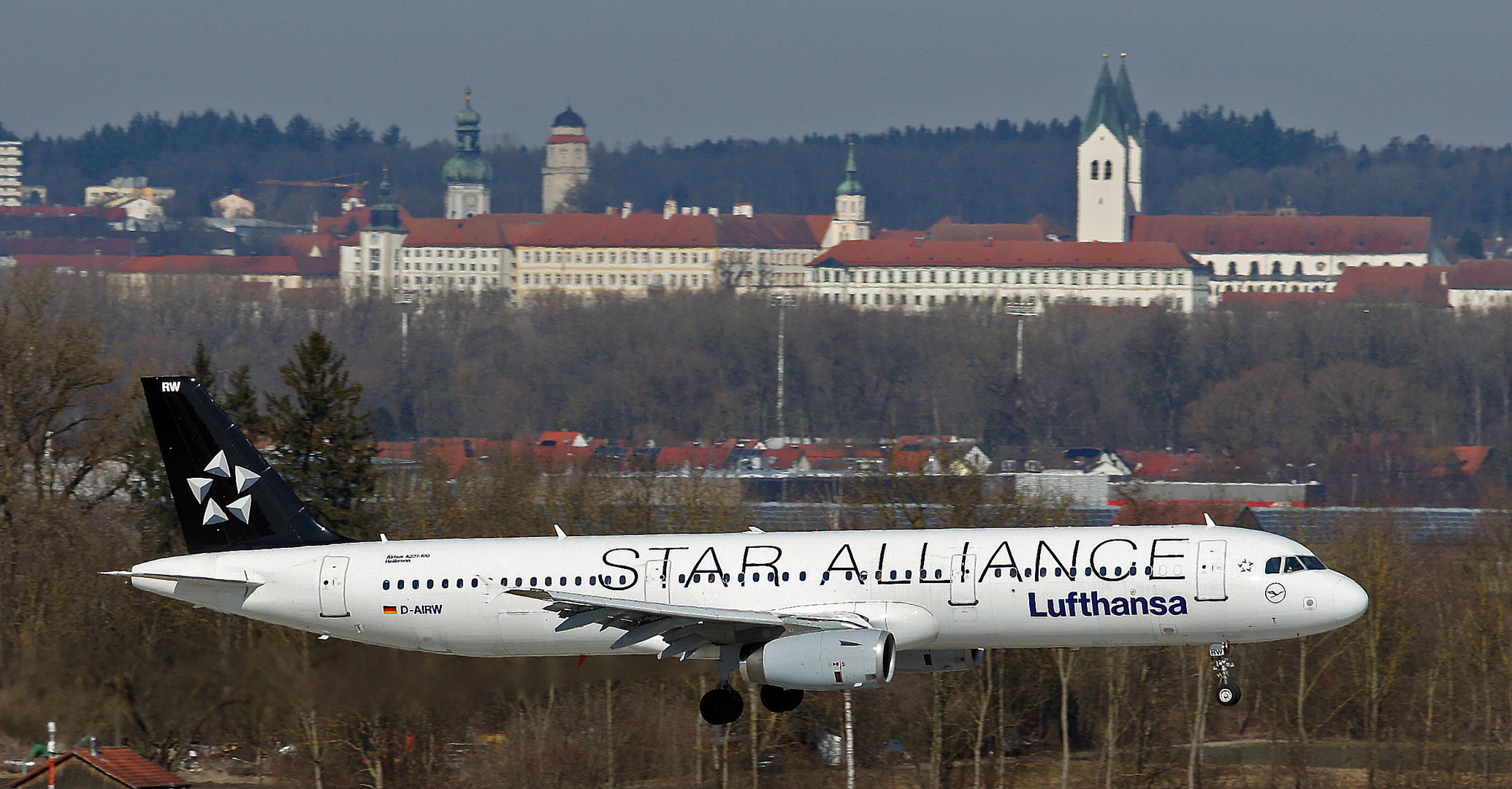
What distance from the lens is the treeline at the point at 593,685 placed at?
50.0 meters

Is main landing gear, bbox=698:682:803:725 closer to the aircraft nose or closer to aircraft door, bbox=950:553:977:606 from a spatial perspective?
aircraft door, bbox=950:553:977:606

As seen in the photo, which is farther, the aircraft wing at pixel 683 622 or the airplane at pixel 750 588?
the airplane at pixel 750 588

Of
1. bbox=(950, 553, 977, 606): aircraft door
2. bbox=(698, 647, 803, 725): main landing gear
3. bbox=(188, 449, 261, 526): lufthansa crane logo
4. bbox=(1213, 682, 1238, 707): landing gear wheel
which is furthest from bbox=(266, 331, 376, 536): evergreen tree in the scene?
bbox=(1213, 682, 1238, 707): landing gear wheel

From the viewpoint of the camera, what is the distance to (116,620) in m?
59.8

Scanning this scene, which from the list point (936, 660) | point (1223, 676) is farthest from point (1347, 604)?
point (936, 660)

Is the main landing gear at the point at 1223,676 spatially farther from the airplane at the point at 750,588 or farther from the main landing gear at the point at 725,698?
the main landing gear at the point at 725,698

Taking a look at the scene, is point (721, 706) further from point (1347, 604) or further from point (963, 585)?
point (1347, 604)

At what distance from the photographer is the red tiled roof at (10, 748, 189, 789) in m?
54.9

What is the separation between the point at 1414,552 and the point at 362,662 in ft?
215

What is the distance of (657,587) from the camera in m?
43.1

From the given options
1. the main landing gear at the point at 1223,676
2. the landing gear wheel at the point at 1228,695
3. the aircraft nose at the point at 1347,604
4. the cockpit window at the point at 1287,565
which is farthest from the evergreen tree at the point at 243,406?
the aircraft nose at the point at 1347,604

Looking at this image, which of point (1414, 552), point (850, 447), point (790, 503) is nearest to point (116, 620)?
point (1414, 552)

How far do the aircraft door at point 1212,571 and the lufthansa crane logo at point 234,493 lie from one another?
19379 mm

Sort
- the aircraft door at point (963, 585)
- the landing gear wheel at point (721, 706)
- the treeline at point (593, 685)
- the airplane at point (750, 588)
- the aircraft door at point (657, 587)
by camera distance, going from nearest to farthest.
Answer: the airplane at point (750, 588), the aircraft door at point (963, 585), the landing gear wheel at point (721, 706), the aircraft door at point (657, 587), the treeline at point (593, 685)
